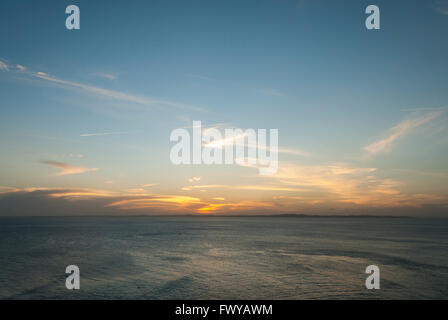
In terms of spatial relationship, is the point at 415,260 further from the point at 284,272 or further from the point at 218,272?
the point at 218,272

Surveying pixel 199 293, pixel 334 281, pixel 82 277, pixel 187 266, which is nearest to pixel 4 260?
pixel 82 277

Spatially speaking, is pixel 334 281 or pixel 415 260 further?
pixel 415 260

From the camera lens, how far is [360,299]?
65.7ft

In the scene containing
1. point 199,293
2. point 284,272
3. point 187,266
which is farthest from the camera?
point 187,266

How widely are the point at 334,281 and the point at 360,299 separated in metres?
4.66

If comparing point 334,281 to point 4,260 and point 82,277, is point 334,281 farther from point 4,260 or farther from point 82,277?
point 4,260
